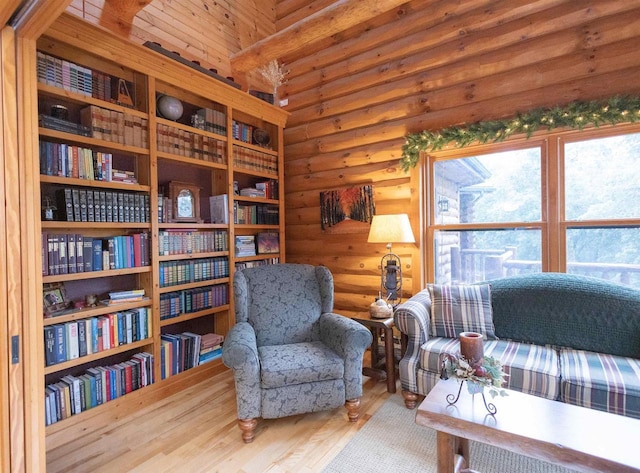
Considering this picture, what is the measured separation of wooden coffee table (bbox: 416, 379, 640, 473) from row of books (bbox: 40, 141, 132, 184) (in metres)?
Answer: 2.38

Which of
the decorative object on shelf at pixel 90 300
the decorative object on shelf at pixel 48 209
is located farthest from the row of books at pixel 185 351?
the decorative object on shelf at pixel 48 209

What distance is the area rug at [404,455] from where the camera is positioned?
173 centimetres

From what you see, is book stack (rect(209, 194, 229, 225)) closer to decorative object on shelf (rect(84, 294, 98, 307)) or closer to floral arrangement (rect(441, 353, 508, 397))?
decorative object on shelf (rect(84, 294, 98, 307))

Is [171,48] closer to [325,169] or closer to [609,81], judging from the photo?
[325,169]

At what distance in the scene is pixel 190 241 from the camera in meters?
2.78

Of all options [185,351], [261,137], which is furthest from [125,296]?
[261,137]

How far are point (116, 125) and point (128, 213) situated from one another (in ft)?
2.01

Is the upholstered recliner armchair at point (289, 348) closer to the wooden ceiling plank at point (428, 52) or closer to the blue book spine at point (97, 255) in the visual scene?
the blue book spine at point (97, 255)

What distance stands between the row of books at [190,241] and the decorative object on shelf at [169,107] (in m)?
0.92

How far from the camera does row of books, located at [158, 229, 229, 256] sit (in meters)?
Result: 2.60

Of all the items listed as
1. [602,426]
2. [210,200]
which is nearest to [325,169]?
[210,200]

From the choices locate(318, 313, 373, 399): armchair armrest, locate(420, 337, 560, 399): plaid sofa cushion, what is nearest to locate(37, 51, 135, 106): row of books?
locate(318, 313, 373, 399): armchair armrest

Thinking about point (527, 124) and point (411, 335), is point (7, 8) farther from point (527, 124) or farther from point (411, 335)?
point (527, 124)

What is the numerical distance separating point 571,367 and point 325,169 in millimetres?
2705
